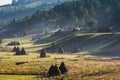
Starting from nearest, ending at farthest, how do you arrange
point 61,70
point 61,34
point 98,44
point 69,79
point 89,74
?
point 69,79, point 89,74, point 61,70, point 98,44, point 61,34

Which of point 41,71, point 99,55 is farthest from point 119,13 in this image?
point 41,71

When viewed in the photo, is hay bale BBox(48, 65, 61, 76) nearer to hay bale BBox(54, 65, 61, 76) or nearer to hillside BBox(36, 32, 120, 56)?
hay bale BBox(54, 65, 61, 76)

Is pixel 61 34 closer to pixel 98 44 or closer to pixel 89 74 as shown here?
pixel 98 44

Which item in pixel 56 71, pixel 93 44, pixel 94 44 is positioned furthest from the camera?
pixel 93 44

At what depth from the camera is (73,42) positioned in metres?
128

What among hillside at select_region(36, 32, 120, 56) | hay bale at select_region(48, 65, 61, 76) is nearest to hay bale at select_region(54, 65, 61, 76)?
hay bale at select_region(48, 65, 61, 76)

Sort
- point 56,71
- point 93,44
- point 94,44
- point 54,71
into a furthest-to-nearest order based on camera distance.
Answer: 1. point 93,44
2. point 94,44
3. point 56,71
4. point 54,71

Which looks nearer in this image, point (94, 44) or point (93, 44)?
point (94, 44)

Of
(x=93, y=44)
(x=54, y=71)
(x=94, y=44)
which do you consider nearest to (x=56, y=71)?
(x=54, y=71)

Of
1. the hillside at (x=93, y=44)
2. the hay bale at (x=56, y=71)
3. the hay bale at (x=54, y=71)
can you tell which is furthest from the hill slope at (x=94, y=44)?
the hay bale at (x=54, y=71)

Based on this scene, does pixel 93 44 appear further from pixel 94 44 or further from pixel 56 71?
pixel 56 71

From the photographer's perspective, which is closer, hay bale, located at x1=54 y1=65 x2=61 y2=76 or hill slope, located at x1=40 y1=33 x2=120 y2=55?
hay bale, located at x1=54 y1=65 x2=61 y2=76

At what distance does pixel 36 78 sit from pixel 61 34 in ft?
357

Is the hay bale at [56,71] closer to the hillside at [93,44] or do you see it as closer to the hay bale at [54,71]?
the hay bale at [54,71]
